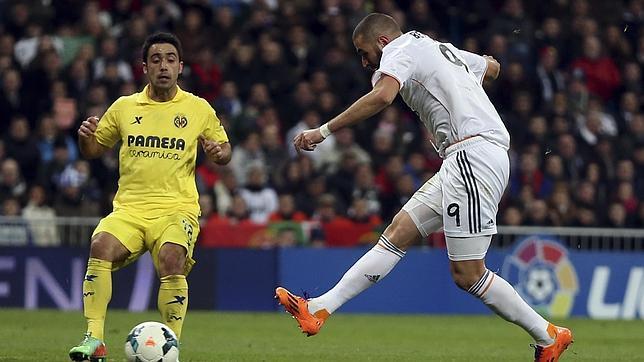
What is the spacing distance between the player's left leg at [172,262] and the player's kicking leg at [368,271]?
0.68 m

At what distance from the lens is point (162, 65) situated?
9922 millimetres

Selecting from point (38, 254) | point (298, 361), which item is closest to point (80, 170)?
point (38, 254)

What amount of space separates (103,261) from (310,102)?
11.5m

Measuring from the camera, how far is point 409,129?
21047 mm

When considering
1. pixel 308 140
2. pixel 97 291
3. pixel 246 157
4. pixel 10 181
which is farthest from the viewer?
pixel 246 157

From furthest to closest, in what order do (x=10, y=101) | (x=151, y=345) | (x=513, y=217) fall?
1. (x=10, y=101)
2. (x=513, y=217)
3. (x=151, y=345)

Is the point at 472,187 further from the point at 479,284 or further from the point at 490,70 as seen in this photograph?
the point at 490,70

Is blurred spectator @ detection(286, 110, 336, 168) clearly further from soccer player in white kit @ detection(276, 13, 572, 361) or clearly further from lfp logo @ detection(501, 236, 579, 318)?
soccer player in white kit @ detection(276, 13, 572, 361)

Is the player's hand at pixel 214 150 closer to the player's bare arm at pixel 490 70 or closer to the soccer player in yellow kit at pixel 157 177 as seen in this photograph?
the soccer player in yellow kit at pixel 157 177

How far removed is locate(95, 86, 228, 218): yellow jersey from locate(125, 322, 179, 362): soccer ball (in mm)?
1101

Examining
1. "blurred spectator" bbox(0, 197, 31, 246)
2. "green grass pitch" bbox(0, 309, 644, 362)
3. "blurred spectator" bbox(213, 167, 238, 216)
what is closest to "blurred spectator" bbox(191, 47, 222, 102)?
"blurred spectator" bbox(213, 167, 238, 216)

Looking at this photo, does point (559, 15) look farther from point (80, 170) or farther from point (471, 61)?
point (471, 61)

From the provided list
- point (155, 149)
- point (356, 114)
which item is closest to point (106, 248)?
point (155, 149)

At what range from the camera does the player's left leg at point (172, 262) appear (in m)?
9.67
